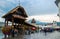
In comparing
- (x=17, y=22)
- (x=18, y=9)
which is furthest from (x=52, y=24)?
(x=18, y=9)

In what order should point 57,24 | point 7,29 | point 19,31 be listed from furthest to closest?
point 57,24 → point 19,31 → point 7,29

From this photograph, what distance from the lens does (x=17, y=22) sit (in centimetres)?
3500

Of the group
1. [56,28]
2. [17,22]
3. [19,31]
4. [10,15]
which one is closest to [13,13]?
[10,15]

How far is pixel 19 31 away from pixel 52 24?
3955 centimetres

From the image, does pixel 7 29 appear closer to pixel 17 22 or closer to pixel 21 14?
pixel 21 14

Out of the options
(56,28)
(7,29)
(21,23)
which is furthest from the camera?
(56,28)

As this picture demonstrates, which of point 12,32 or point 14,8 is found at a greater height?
point 14,8

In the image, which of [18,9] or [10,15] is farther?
[18,9]

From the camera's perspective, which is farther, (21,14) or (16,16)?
(21,14)

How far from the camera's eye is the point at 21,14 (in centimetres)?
3095

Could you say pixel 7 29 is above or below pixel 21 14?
below

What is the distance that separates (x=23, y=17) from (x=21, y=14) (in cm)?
66

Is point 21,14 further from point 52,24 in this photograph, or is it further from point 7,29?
point 52,24

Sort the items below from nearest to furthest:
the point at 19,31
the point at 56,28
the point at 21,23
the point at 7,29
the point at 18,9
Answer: the point at 7,29 → the point at 18,9 → the point at 19,31 → the point at 21,23 → the point at 56,28
